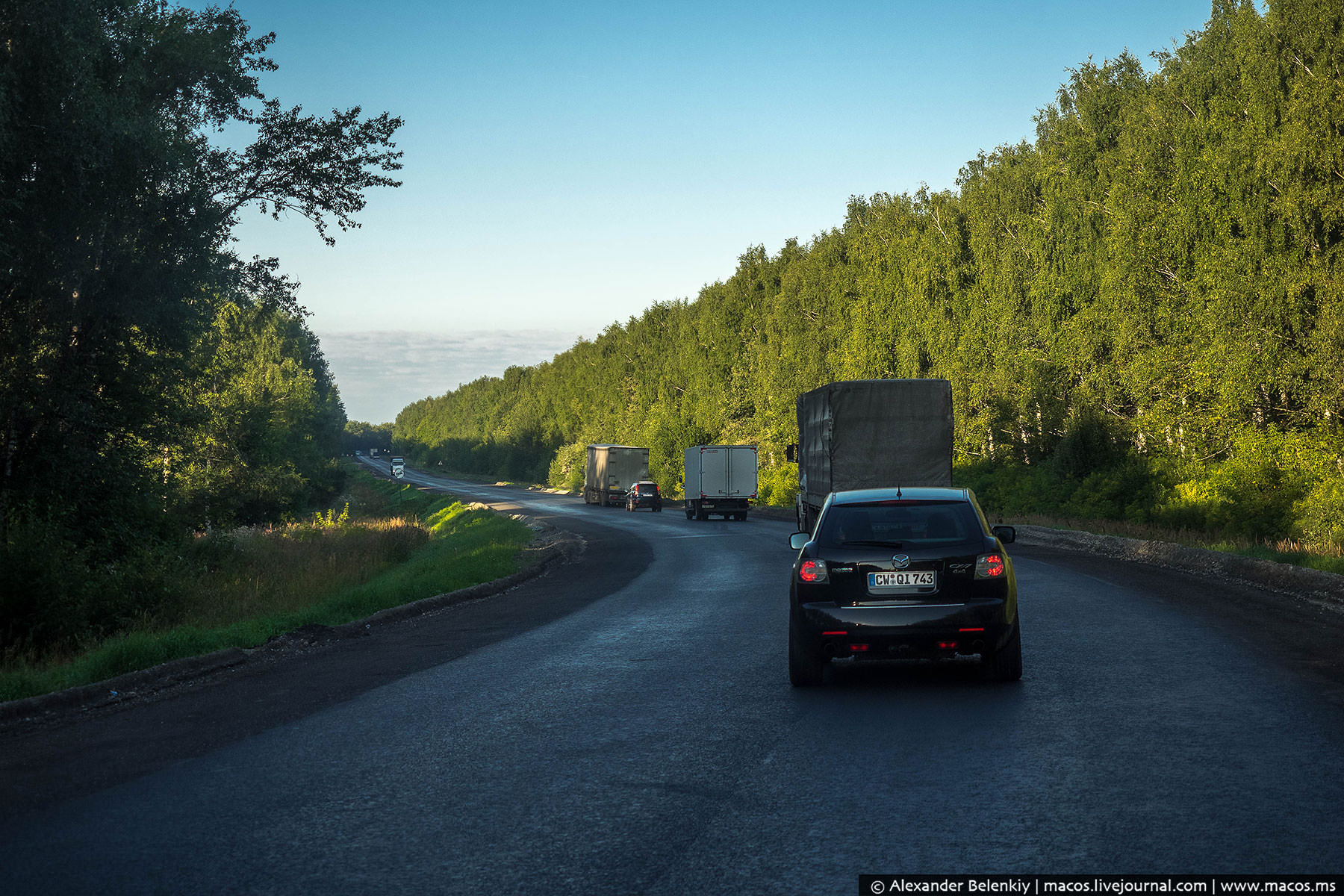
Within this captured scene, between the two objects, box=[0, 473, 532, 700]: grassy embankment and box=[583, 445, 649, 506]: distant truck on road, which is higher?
box=[583, 445, 649, 506]: distant truck on road

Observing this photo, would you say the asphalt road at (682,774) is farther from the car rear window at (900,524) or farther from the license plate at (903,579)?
the car rear window at (900,524)

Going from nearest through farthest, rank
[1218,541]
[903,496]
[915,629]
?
1. [915,629]
2. [903,496]
3. [1218,541]

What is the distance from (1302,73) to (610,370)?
289ft

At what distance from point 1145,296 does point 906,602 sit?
25.9 m

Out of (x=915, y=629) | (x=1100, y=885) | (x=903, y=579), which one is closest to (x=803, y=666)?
(x=915, y=629)

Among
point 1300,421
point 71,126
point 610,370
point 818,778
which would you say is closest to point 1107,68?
point 1300,421

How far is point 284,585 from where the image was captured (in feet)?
67.1

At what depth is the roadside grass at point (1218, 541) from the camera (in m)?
16.6

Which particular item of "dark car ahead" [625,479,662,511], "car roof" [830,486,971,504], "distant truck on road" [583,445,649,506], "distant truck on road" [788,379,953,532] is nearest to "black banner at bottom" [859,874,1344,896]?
"car roof" [830,486,971,504]

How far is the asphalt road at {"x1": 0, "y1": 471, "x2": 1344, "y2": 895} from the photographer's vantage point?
4.38 meters

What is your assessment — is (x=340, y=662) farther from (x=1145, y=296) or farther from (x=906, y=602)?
(x=1145, y=296)

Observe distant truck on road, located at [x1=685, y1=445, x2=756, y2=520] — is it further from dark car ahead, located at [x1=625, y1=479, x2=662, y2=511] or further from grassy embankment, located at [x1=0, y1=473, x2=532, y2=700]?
A: dark car ahead, located at [x1=625, y1=479, x2=662, y2=511]

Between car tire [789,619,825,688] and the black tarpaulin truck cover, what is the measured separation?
47.0ft

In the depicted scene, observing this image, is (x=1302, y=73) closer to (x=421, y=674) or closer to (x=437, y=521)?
(x=421, y=674)
